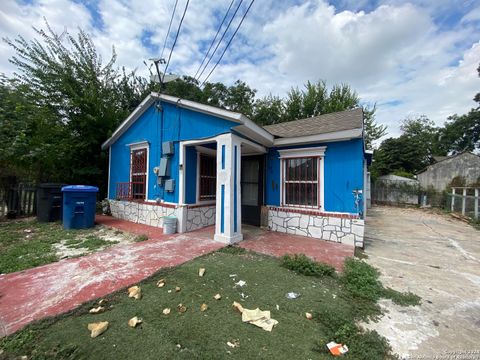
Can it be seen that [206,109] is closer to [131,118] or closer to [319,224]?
[131,118]

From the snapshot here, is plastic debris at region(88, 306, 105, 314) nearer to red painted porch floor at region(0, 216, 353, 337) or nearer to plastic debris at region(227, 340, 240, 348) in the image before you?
red painted porch floor at region(0, 216, 353, 337)

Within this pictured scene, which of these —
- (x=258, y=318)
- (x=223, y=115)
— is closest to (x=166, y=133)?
(x=223, y=115)

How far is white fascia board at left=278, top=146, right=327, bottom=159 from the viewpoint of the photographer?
19.7ft

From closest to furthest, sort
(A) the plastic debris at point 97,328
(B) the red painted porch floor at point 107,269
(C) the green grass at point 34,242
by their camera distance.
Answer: (A) the plastic debris at point 97,328
(B) the red painted porch floor at point 107,269
(C) the green grass at point 34,242

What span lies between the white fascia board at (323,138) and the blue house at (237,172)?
0.02 metres

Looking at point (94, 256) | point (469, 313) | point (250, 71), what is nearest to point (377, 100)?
point (250, 71)

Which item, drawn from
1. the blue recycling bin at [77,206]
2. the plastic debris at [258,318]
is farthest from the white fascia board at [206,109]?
the plastic debris at [258,318]

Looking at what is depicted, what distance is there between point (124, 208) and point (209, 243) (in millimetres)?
4923

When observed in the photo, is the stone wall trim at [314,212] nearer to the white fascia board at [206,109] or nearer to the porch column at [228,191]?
the porch column at [228,191]

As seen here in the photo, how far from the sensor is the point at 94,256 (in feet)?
13.7

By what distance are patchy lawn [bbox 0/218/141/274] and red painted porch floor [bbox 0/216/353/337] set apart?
1.49 ft

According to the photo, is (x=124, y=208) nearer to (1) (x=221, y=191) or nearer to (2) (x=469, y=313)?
(1) (x=221, y=191)

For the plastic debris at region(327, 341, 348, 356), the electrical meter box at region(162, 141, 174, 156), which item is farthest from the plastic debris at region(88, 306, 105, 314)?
the electrical meter box at region(162, 141, 174, 156)

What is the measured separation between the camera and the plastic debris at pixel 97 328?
2.10 m
